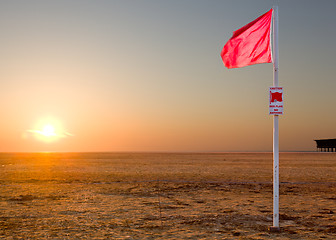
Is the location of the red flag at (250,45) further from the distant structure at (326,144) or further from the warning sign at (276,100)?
the distant structure at (326,144)

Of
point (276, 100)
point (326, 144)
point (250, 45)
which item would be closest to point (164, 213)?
point (276, 100)

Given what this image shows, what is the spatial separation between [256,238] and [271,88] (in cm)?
337

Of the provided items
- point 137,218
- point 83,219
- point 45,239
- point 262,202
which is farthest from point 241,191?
point 45,239

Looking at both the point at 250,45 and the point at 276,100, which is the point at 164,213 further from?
the point at 250,45

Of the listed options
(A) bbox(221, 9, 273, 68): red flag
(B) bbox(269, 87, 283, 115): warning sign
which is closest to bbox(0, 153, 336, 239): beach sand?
(B) bbox(269, 87, 283, 115): warning sign

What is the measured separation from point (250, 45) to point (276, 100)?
5.59 ft

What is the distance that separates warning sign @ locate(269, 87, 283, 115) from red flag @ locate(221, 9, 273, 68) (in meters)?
0.86

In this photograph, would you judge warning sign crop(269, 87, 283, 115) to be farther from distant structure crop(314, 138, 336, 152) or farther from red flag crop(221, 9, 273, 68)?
distant structure crop(314, 138, 336, 152)

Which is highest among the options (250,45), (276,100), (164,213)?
→ (250,45)

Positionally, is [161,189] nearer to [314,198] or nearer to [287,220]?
[314,198]

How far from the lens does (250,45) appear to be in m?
8.59

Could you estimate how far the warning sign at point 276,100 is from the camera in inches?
304

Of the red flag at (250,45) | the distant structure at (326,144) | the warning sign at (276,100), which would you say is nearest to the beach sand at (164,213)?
the warning sign at (276,100)

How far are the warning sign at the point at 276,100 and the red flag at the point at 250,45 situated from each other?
2.83 feet
